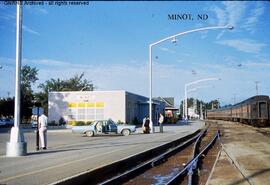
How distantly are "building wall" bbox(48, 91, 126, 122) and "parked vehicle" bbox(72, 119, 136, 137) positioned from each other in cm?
2408

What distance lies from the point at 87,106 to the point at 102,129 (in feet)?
86.4

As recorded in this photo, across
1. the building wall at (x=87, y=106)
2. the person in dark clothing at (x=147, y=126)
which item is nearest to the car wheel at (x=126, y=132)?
the person in dark clothing at (x=147, y=126)

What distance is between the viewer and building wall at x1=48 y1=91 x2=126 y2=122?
62594mm

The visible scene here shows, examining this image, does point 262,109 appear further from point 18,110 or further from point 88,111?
point 18,110

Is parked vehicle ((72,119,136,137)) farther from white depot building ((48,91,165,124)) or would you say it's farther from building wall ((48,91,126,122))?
building wall ((48,91,126,122))

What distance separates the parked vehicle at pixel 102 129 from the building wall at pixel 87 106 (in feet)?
79.0

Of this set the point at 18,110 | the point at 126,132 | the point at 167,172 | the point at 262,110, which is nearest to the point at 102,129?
the point at 126,132

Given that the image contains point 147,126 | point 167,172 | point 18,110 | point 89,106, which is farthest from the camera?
point 89,106

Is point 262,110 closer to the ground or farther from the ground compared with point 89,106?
closer to the ground

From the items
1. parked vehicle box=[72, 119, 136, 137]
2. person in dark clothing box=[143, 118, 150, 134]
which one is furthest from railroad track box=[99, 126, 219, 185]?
person in dark clothing box=[143, 118, 150, 134]

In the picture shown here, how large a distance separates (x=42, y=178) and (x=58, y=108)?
173 feet

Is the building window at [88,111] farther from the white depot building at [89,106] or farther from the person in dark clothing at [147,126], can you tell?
the person in dark clothing at [147,126]

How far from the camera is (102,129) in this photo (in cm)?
3731

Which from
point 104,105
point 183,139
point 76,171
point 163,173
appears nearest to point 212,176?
point 163,173
